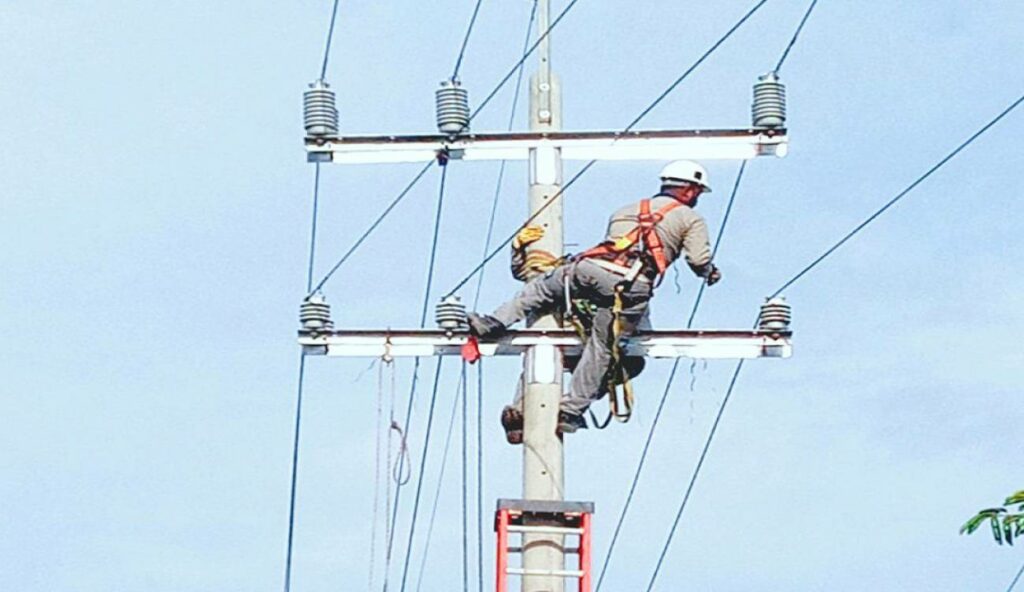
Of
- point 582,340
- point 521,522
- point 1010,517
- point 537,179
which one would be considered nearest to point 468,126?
point 537,179

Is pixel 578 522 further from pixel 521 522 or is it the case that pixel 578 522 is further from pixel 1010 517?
pixel 1010 517

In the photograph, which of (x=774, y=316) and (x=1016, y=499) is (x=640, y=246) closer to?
(x=774, y=316)

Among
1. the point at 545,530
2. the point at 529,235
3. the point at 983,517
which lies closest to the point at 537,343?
the point at 529,235

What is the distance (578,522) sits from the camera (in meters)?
13.0


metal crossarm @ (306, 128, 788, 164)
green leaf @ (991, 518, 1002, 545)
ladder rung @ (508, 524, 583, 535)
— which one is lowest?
green leaf @ (991, 518, 1002, 545)

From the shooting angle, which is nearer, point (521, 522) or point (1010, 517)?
point (1010, 517)

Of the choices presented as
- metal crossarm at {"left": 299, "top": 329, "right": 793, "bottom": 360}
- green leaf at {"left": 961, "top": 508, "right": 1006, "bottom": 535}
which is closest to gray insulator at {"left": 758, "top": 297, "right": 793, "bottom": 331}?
metal crossarm at {"left": 299, "top": 329, "right": 793, "bottom": 360}

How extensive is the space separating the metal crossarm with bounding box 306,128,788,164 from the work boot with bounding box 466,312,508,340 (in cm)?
92

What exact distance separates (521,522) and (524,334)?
117cm

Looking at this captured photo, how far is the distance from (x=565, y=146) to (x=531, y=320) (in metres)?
0.99

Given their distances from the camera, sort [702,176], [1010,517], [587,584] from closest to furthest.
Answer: [1010,517] < [587,584] < [702,176]

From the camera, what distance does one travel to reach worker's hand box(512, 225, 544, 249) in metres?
13.8

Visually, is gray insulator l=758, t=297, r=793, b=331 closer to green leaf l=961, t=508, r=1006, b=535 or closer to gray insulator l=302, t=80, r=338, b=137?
gray insulator l=302, t=80, r=338, b=137

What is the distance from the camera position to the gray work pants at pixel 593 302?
13.5m
